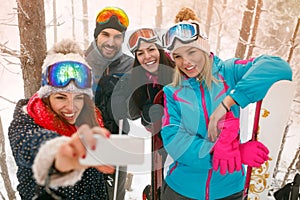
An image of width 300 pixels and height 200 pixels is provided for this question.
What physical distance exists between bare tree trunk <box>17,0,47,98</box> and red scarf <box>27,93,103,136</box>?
4.52 ft

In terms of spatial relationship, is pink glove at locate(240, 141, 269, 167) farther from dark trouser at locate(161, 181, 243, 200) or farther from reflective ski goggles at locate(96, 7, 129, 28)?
reflective ski goggles at locate(96, 7, 129, 28)

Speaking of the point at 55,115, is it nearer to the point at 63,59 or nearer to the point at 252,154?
the point at 63,59

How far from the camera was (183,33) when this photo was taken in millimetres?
1456

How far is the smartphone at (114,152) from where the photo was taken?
0.61 metres

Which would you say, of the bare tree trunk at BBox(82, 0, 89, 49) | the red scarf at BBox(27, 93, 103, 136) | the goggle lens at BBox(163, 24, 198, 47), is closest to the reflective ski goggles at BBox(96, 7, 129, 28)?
the goggle lens at BBox(163, 24, 198, 47)

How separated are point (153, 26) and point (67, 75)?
3796 mm

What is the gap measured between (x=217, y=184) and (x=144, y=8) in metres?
11.6

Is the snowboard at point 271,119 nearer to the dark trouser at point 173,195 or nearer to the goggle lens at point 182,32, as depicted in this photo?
the dark trouser at point 173,195

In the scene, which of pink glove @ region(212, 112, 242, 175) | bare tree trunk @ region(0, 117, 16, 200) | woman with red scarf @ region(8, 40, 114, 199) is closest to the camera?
woman with red scarf @ region(8, 40, 114, 199)

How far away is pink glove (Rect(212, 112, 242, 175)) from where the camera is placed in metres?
1.26

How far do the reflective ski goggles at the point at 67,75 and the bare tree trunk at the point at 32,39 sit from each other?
1.49m

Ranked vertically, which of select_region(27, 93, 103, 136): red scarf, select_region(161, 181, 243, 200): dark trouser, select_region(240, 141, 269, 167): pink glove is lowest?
select_region(161, 181, 243, 200): dark trouser

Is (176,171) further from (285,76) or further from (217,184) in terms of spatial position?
(285,76)

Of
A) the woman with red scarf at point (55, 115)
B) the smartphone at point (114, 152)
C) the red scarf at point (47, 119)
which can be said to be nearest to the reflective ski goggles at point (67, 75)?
the woman with red scarf at point (55, 115)
